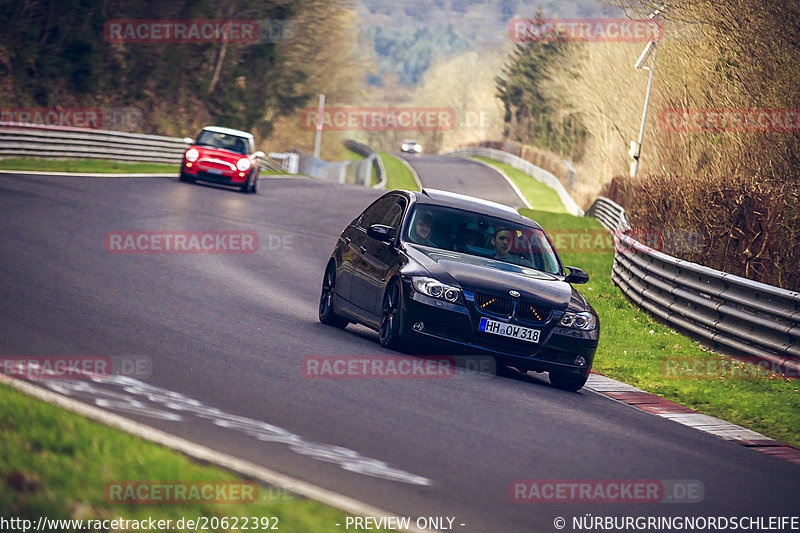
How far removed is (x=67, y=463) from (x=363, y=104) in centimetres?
8739

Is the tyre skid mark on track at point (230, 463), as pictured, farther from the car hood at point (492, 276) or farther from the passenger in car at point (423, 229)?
the passenger in car at point (423, 229)

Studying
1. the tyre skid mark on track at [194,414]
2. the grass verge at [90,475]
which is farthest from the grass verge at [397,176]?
the grass verge at [90,475]

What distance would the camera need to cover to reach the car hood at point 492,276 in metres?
10.4

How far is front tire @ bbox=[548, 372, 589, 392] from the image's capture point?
10641mm

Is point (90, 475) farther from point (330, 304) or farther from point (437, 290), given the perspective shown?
point (330, 304)

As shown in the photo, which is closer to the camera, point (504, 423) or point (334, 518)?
point (334, 518)

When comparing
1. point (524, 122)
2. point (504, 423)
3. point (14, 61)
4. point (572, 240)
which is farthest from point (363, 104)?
point (504, 423)

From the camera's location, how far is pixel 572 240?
30562mm

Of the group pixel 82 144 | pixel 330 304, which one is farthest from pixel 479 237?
pixel 82 144

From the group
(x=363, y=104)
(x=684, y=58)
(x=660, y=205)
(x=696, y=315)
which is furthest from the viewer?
(x=363, y=104)

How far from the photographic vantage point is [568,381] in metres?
10.7

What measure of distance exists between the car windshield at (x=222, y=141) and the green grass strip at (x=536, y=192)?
29.1 metres

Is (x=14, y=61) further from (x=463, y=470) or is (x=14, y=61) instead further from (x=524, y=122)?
(x=524, y=122)

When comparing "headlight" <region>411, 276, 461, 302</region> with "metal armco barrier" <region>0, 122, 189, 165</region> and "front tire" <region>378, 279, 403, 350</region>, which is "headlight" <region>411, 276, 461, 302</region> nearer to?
"front tire" <region>378, 279, 403, 350</region>
